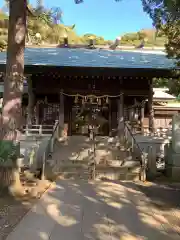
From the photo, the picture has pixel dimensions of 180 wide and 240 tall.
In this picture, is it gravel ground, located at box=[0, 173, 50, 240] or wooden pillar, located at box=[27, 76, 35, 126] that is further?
wooden pillar, located at box=[27, 76, 35, 126]

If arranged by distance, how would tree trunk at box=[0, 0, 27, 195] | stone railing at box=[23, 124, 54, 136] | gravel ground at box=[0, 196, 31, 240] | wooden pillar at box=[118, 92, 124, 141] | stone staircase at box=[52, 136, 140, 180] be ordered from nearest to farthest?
gravel ground at box=[0, 196, 31, 240]
tree trunk at box=[0, 0, 27, 195]
stone staircase at box=[52, 136, 140, 180]
stone railing at box=[23, 124, 54, 136]
wooden pillar at box=[118, 92, 124, 141]

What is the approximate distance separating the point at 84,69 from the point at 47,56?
12.1 ft

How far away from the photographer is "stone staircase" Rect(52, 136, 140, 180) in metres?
11.2

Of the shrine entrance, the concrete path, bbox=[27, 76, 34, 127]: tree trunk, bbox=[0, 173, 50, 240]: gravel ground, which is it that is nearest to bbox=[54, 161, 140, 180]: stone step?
bbox=[0, 173, 50, 240]: gravel ground

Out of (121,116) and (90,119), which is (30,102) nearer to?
(90,119)

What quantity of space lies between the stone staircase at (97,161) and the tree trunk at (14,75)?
12.0 feet

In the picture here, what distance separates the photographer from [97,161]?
12.8 metres

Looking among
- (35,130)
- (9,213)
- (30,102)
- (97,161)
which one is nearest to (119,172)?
(97,161)

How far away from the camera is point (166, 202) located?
24.5ft

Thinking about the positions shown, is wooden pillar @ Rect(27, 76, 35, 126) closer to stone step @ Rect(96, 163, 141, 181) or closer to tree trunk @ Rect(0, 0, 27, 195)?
stone step @ Rect(96, 163, 141, 181)

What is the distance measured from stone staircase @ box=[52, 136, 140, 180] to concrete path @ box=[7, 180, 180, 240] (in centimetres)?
261

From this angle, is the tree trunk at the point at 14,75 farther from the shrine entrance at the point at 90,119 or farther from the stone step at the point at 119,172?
the shrine entrance at the point at 90,119

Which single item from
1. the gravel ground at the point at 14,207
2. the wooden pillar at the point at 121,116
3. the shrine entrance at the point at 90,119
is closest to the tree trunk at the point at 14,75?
the gravel ground at the point at 14,207

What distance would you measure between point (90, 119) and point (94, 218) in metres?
13.6
